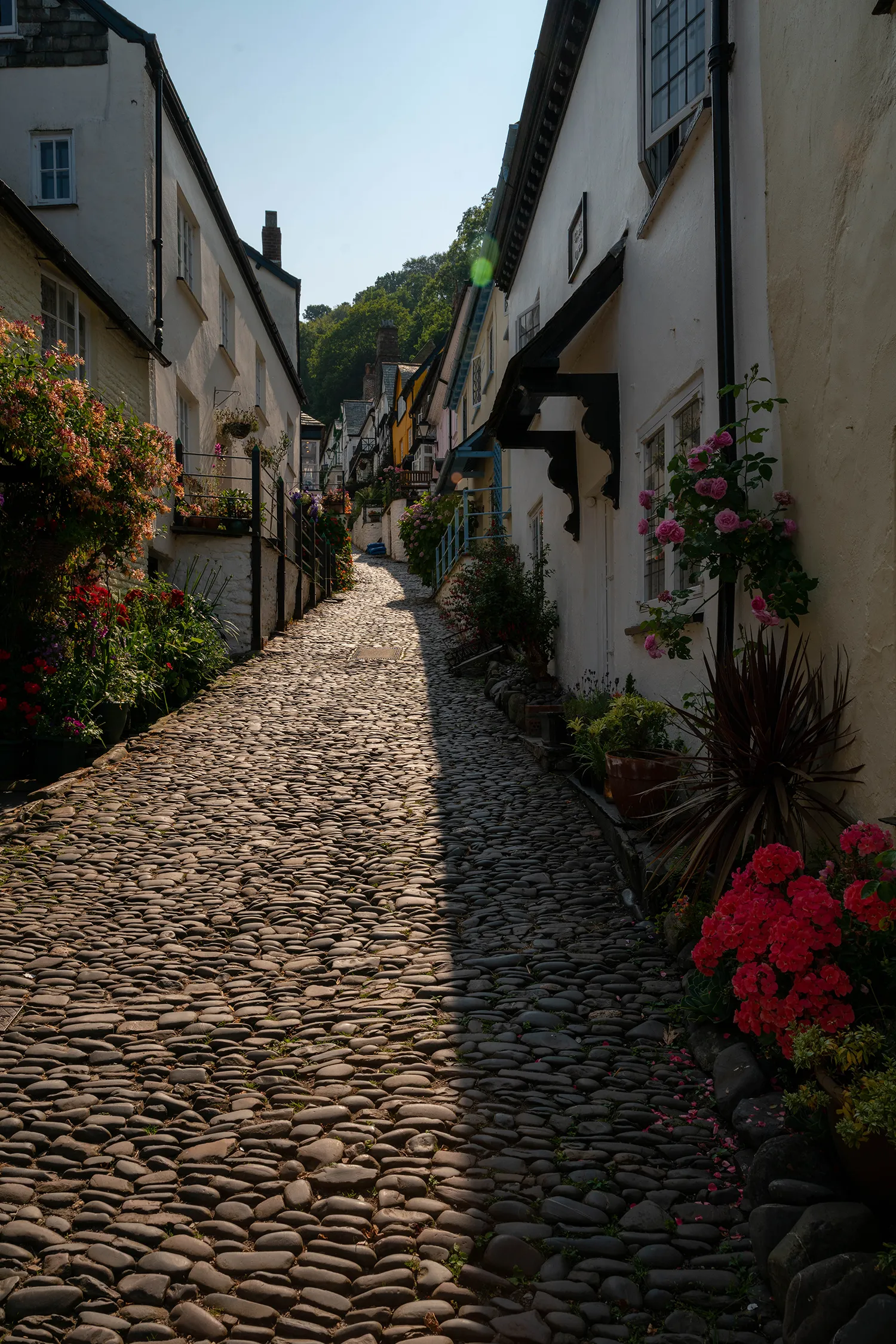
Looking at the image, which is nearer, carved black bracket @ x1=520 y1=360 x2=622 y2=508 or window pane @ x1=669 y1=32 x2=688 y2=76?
window pane @ x1=669 y1=32 x2=688 y2=76

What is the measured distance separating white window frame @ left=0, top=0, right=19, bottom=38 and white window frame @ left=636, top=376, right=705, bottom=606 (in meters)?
11.6

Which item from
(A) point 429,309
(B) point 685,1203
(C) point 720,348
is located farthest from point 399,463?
(B) point 685,1203

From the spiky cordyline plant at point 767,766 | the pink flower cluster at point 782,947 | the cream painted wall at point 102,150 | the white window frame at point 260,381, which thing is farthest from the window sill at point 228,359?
the pink flower cluster at point 782,947

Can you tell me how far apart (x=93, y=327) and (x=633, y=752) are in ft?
31.7

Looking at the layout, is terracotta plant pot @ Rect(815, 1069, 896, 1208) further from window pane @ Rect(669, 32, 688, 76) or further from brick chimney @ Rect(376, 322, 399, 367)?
brick chimney @ Rect(376, 322, 399, 367)

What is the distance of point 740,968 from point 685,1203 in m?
0.73

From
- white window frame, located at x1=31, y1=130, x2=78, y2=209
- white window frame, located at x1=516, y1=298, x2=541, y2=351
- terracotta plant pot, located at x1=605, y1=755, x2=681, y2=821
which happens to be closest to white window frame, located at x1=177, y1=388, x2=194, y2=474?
white window frame, located at x1=31, y1=130, x2=78, y2=209

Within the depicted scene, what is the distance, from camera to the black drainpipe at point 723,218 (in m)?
6.15

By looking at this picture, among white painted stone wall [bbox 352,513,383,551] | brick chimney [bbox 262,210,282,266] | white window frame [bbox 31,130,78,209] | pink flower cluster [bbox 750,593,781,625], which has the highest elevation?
brick chimney [bbox 262,210,282,266]

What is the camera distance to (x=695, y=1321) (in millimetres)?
2805

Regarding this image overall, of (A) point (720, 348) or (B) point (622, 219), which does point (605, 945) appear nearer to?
(A) point (720, 348)

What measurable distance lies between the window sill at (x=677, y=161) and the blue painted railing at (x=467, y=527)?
12332mm

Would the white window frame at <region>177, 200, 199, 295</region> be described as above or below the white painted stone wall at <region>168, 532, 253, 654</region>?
above

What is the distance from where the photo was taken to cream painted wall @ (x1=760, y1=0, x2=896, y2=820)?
4.25 meters
